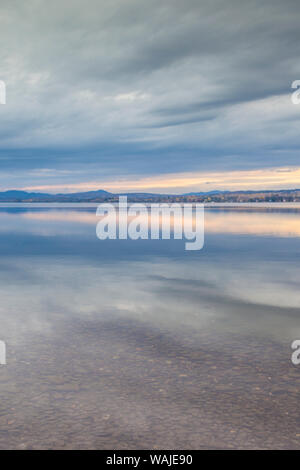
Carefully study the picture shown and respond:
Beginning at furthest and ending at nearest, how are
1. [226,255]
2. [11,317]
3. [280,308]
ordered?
[226,255] → [280,308] → [11,317]

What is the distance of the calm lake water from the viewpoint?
709cm

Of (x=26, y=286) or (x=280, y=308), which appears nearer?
(x=280, y=308)

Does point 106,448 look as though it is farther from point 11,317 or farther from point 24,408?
point 11,317

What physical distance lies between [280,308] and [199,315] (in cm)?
307

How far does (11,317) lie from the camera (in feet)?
45.1

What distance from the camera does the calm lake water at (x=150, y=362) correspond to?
279 inches

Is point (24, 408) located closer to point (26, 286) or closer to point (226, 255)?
point (26, 286)

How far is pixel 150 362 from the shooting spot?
32.6 ft

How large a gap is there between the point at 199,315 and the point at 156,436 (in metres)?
7.35
